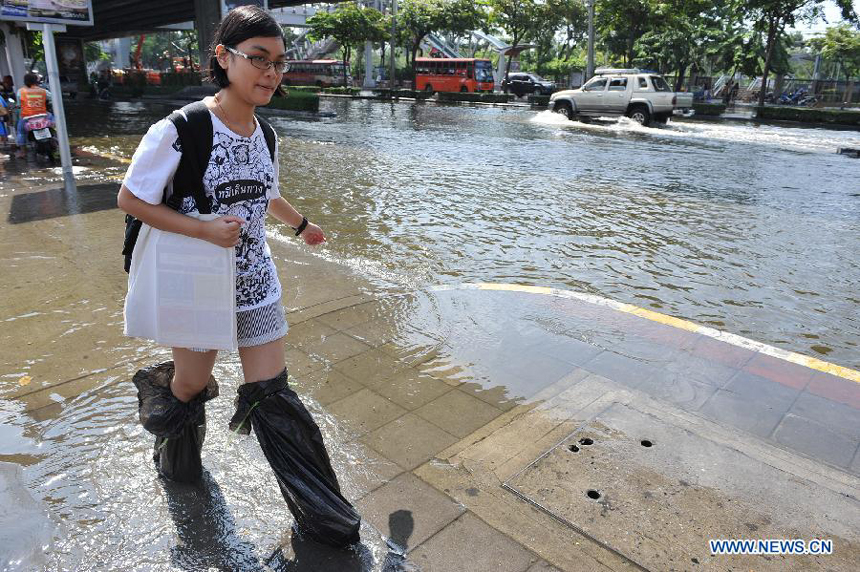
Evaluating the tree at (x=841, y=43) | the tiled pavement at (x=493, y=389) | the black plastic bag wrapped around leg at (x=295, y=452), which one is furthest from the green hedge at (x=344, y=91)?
the black plastic bag wrapped around leg at (x=295, y=452)

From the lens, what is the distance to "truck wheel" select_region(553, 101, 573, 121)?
2530 cm

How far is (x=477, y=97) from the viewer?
3847 centimetres

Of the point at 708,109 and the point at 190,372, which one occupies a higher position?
the point at 708,109

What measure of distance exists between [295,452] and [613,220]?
7075 mm

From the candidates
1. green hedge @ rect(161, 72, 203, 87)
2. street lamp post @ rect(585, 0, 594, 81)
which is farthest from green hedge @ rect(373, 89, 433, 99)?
green hedge @ rect(161, 72, 203, 87)

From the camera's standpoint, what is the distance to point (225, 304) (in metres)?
2.16

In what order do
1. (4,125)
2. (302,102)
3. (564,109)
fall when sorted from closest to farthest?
1. (4,125)
2. (302,102)
3. (564,109)

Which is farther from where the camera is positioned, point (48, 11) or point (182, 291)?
point (48, 11)

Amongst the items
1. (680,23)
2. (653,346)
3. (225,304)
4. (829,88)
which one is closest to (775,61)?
(829,88)

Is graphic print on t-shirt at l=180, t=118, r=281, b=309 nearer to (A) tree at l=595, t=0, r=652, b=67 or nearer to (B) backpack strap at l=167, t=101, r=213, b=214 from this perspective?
(B) backpack strap at l=167, t=101, r=213, b=214

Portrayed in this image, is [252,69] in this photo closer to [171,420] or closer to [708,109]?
[171,420]

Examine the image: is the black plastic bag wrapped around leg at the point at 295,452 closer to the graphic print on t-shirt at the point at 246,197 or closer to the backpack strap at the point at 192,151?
the graphic print on t-shirt at the point at 246,197

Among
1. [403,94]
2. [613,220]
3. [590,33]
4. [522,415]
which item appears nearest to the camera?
[522,415]

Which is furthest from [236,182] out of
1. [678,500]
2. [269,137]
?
[678,500]
